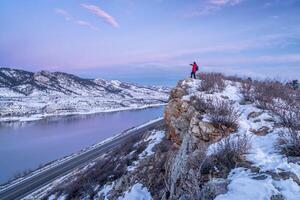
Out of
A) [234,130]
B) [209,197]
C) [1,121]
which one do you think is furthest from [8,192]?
[1,121]

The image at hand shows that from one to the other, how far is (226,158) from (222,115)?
316 cm

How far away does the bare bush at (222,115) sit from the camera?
8964 mm

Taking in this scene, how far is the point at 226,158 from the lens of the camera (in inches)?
253

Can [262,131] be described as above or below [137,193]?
above

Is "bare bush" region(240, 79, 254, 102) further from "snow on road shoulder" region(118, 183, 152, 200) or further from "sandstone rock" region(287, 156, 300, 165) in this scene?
"sandstone rock" region(287, 156, 300, 165)

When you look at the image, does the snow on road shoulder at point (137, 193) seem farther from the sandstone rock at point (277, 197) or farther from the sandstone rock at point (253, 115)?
the sandstone rock at point (277, 197)

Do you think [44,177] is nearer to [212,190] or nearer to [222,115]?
[222,115]

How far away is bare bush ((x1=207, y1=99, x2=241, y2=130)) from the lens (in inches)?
353

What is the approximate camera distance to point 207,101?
425 inches

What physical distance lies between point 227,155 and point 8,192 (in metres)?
29.8

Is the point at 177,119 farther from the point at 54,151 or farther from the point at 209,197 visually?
the point at 54,151

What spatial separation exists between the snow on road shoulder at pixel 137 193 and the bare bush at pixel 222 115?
3.17 metres

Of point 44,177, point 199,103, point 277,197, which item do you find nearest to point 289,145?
point 277,197

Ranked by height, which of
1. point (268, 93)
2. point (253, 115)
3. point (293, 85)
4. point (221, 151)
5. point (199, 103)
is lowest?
point (221, 151)
